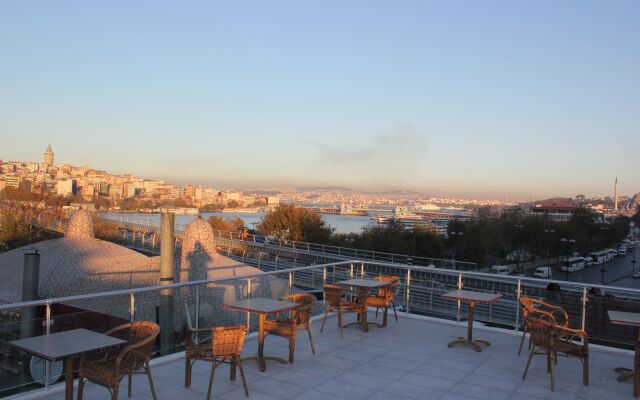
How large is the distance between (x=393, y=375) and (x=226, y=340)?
201cm

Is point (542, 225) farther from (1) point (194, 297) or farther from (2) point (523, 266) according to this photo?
(1) point (194, 297)

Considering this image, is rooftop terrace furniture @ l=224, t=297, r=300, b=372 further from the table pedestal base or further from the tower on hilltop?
the tower on hilltop

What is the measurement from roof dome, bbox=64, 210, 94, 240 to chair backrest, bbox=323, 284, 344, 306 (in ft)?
43.2

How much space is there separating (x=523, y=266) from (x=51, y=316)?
56.0 m

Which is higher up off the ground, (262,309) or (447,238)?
(262,309)

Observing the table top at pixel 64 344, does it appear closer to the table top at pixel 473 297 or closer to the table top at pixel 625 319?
the table top at pixel 473 297

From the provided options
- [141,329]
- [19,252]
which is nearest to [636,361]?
[141,329]

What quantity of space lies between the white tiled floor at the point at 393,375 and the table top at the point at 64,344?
2.83ft

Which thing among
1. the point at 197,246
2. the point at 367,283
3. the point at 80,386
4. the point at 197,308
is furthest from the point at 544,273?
the point at 80,386

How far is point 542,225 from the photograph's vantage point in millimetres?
A: 54562

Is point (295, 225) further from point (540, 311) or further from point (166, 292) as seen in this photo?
point (540, 311)

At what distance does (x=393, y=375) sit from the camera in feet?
19.2

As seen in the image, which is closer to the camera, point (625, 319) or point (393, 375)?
point (625, 319)

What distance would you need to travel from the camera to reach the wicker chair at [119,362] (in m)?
4.03
